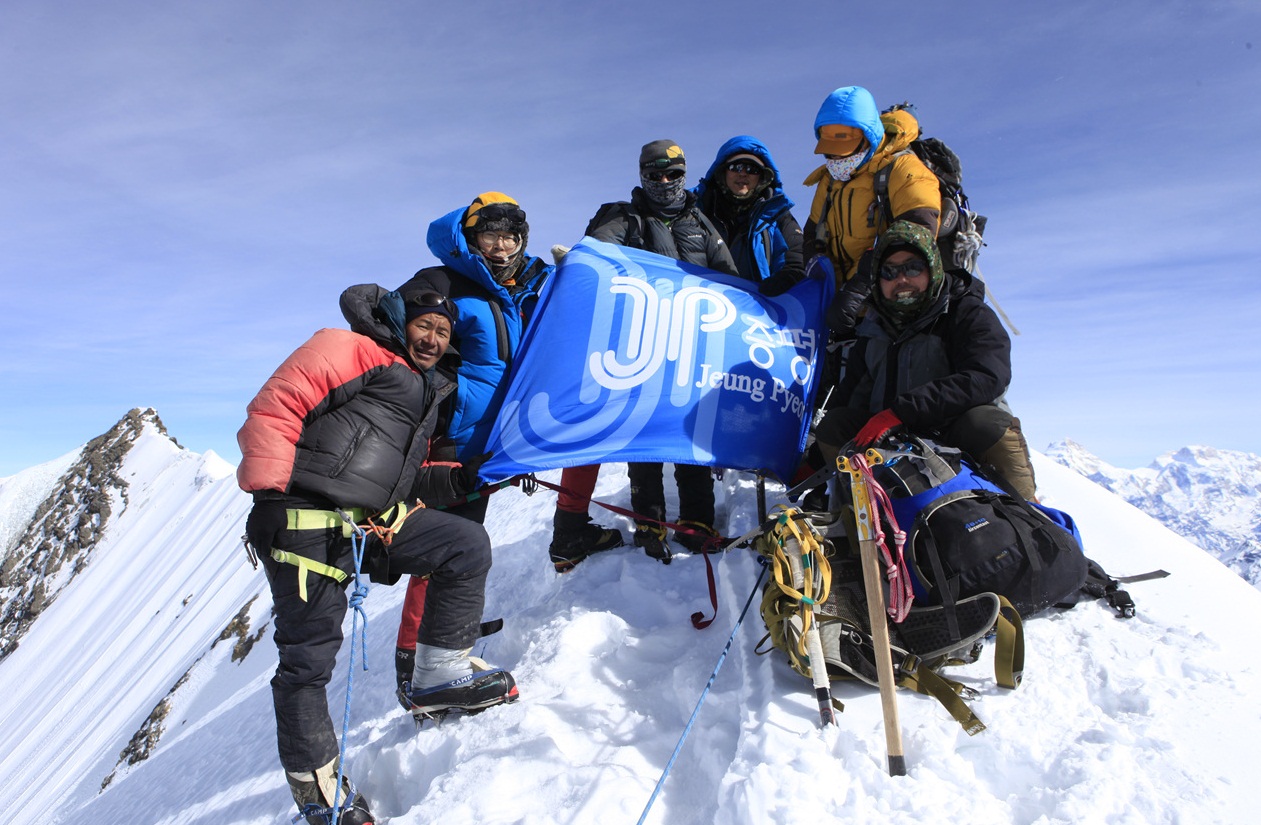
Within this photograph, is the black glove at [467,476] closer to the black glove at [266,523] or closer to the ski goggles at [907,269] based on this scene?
the black glove at [266,523]

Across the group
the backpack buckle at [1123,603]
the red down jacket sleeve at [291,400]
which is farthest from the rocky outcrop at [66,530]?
the backpack buckle at [1123,603]

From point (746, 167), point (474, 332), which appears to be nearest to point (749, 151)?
point (746, 167)

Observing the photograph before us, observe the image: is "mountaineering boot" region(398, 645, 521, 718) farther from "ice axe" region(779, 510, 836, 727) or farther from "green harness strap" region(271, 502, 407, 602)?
"ice axe" region(779, 510, 836, 727)

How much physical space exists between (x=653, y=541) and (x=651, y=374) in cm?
125

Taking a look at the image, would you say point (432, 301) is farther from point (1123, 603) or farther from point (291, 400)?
point (1123, 603)

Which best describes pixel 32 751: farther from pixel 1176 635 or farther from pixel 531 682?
pixel 1176 635

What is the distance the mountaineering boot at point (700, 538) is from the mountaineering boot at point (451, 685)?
1621 millimetres

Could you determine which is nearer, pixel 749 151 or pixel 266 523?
pixel 266 523

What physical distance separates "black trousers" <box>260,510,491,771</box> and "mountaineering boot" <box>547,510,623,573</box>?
1524 mm

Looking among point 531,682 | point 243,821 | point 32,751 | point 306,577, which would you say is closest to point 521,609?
point 531,682

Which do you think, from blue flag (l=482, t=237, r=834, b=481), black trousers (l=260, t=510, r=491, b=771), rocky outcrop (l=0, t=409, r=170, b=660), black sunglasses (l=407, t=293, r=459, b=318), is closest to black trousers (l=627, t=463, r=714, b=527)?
blue flag (l=482, t=237, r=834, b=481)

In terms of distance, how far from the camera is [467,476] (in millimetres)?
3930

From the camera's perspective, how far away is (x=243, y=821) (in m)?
3.79

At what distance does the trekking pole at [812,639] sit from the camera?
8.82 ft
